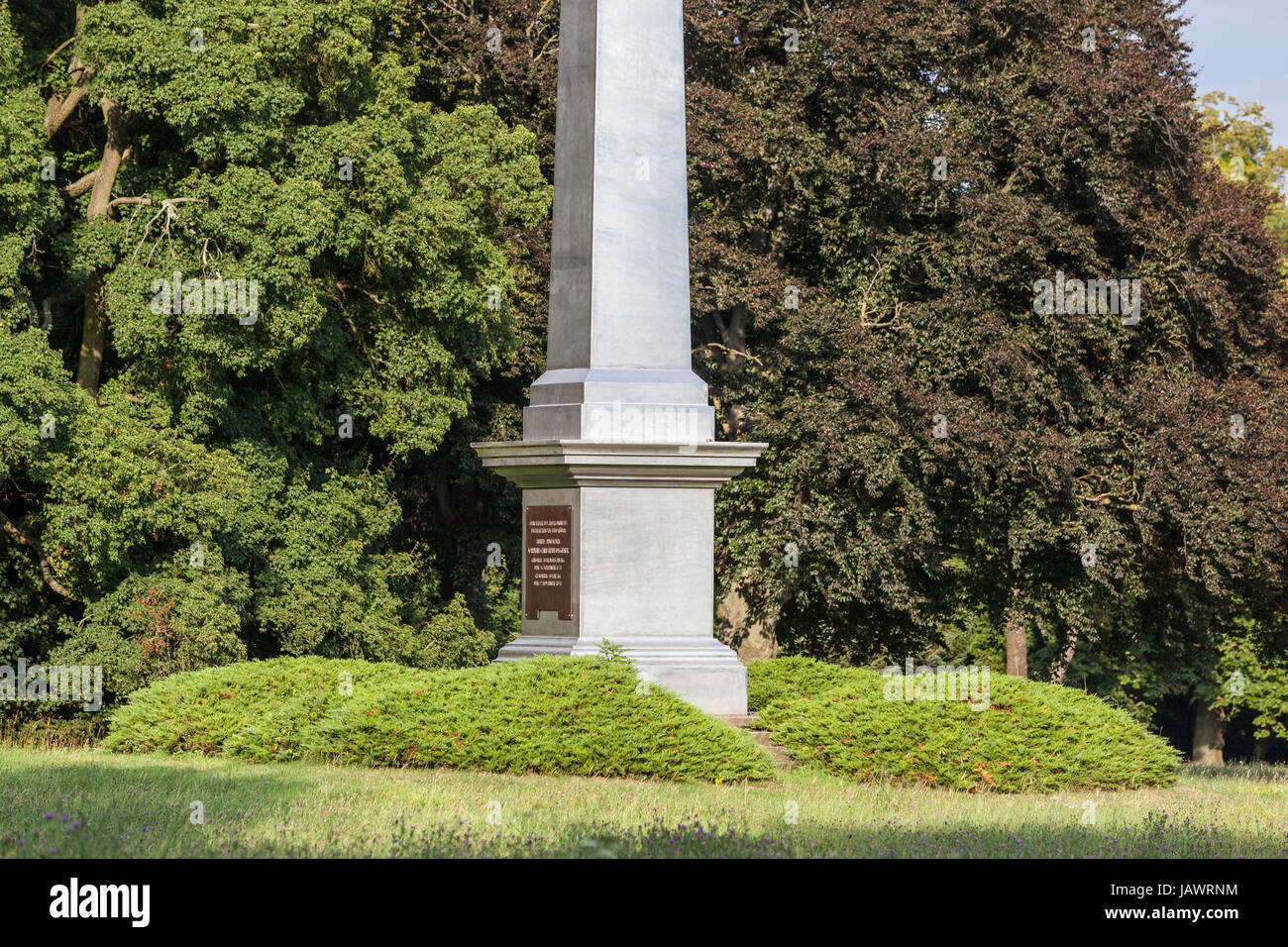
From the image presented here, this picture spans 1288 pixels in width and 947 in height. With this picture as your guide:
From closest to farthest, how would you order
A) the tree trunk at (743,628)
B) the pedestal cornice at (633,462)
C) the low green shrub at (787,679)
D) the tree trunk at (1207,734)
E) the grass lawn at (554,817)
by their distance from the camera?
the grass lawn at (554,817) → the pedestal cornice at (633,462) → the low green shrub at (787,679) → the tree trunk at (743,628) → the tree trunk at (1207,734)

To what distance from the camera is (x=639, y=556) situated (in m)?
14.8

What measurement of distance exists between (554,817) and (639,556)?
16.9 feet

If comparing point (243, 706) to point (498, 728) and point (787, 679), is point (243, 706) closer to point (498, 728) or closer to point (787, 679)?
point (498, 728)

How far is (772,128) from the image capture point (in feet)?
88.8

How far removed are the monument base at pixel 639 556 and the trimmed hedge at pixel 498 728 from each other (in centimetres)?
117

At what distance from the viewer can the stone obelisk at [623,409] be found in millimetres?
14703

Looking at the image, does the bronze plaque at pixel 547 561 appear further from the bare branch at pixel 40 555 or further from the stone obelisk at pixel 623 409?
the bare branch at pixel 40 555

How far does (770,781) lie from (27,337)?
12830mm

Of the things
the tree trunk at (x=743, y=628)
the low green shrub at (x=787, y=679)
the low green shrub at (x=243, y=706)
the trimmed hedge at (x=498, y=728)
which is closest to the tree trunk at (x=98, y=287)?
the low green shrub at (x=243, y=706)

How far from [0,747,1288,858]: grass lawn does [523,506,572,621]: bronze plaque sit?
2793 mm

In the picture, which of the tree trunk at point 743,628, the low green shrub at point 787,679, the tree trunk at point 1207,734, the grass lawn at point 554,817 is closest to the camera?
the grass lawn at point 554,817

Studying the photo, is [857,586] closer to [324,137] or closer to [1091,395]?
[1091,395]

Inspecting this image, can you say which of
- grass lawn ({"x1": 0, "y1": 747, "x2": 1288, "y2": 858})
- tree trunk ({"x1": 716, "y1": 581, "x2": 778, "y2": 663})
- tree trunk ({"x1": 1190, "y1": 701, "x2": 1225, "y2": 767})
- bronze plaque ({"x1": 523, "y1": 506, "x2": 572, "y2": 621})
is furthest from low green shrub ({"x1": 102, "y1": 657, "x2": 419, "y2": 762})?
tree trunk ({"x1": 1190, "y1": 701, "x2": 1225, "y2": 767})

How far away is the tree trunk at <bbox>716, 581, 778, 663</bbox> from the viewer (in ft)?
93.1
